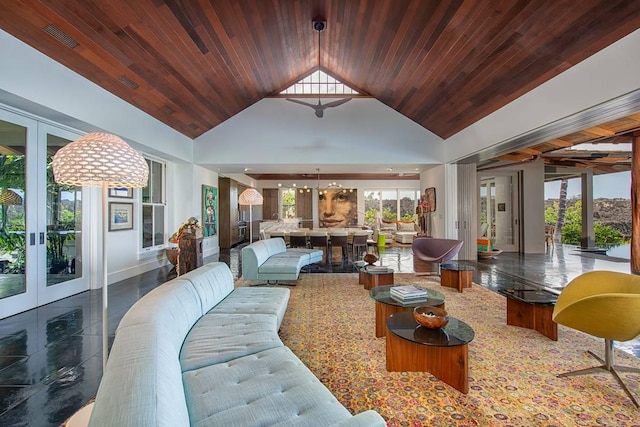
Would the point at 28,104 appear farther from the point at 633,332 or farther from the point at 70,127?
the point at 633,332

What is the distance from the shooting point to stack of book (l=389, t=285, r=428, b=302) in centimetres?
299

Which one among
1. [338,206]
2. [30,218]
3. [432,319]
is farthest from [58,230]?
[338,206]

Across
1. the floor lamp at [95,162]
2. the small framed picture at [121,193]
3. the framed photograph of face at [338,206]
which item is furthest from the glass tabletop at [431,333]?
the framed photograph of face at [338,206]

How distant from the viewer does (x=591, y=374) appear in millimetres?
2322

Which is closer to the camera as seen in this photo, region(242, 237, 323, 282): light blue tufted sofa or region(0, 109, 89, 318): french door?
region(0, 109, 89, 318): french door

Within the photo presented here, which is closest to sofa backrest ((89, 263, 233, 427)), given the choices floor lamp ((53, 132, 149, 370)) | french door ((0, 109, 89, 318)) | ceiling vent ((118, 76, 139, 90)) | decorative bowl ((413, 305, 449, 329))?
floor lamp ((53, 132, 149, 370))

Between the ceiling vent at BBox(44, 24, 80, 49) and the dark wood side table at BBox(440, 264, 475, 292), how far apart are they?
19.7 ft

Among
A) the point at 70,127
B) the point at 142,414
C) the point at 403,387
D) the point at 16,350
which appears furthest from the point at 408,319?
the point at 70,127

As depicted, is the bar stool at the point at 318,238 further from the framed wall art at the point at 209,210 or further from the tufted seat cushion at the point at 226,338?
the tufted seat cushion at the point at 226,338

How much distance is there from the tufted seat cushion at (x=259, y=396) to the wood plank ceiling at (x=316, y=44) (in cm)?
402

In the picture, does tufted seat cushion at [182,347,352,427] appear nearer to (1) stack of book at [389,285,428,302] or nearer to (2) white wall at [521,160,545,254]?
(1) stack of book at [389,285,428,302]

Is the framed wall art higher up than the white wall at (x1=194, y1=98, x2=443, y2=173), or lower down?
lower down

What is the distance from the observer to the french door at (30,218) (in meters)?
3.70

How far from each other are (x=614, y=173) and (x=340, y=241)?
1011 cm
